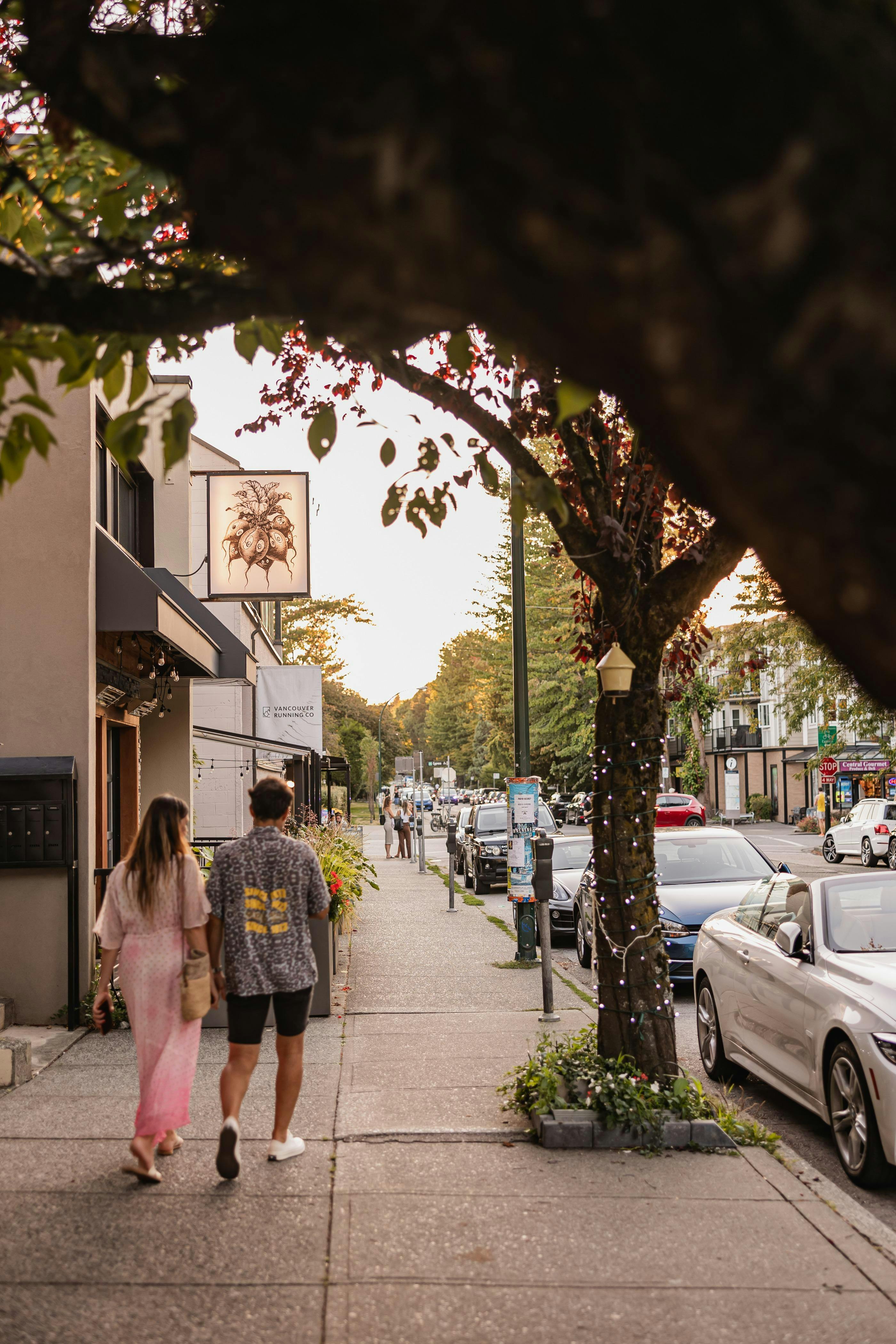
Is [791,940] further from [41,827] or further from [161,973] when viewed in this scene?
[41,827]

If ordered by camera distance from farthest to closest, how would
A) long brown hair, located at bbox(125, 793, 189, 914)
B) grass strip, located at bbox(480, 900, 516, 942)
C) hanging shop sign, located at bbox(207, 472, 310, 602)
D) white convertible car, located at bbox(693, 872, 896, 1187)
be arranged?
1. grass strip, located at bbox(480, 900, 516, 942)
2. hanging shop sign, located at bbox(207, 472, 310, 602)
3. white convertible car, located at bbox(693, 872, 896, 1187)
4. long brown hair, located at bbox(125, 793, 189, 914)

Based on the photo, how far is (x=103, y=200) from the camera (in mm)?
3934

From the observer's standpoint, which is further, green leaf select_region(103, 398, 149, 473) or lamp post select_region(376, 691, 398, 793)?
lamp post select_region(376, 691, 398, 793)

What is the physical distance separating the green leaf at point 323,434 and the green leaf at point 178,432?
46 centimetres

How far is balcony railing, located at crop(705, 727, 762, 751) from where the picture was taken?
75.0m

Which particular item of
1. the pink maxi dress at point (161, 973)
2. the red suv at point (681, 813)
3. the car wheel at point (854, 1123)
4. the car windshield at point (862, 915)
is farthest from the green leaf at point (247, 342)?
the red suv at point (681, 813)

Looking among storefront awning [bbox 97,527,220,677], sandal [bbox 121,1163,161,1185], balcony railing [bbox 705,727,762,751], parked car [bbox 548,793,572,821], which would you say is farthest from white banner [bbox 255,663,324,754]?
balcony railing [bbox 705,727,762,751]

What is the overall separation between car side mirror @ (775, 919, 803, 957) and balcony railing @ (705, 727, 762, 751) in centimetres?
6962

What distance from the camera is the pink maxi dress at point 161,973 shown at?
5.55 m

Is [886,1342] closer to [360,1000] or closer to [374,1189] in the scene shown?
[374,1189]

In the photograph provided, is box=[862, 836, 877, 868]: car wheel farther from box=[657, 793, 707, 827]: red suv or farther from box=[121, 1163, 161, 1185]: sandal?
box=[121, 1163, 161, 1185]: sandal

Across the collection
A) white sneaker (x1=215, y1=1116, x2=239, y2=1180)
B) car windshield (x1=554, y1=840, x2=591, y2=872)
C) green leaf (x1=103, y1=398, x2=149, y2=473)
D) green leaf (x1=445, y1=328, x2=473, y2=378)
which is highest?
green leaf (x1=445, y1=328, x2=473, y2=378)

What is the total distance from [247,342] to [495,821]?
75.3 feet

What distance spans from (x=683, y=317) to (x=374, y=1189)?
15.1ft
